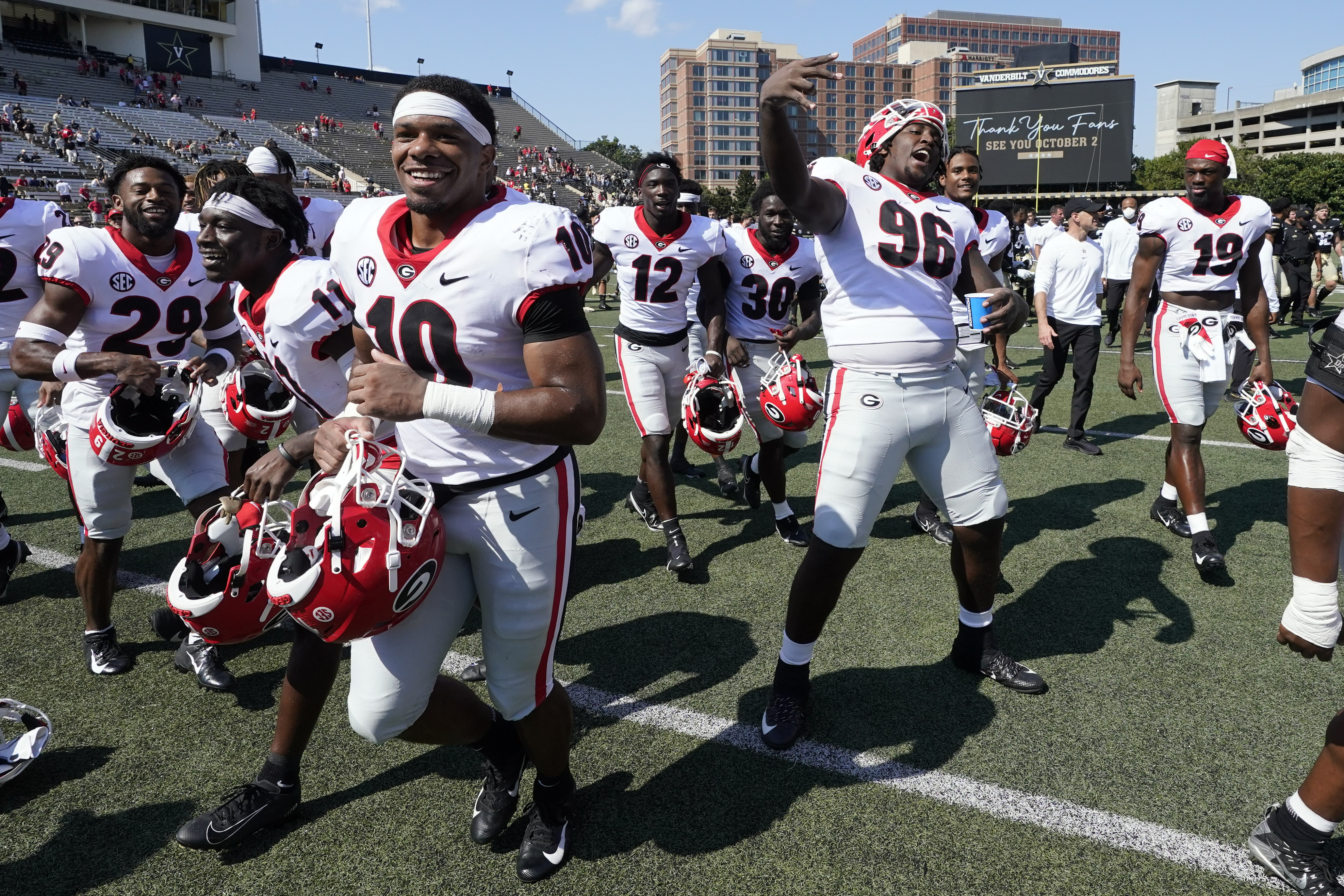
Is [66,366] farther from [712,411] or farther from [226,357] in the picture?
→ [712,411]

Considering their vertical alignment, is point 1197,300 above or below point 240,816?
above

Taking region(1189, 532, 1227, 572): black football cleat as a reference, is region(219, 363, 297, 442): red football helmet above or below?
above

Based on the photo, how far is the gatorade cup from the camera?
3311 mm

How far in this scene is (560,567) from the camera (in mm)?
2377

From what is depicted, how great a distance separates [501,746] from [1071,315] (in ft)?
22.6

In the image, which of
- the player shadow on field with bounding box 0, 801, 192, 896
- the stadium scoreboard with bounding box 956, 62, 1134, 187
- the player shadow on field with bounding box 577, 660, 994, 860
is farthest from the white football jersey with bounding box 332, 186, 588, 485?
the stadium scoreboard with bounding box 956, 62, 1134, 187

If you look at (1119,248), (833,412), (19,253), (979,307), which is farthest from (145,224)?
(1119,248)

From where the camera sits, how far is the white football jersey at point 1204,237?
15.9 ft

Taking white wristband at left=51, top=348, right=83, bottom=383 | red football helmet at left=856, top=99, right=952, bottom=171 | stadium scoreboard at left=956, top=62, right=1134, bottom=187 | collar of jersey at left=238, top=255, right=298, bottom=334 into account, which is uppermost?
stadium scoreboard at left=956, top=62, right=1134, bottom=187

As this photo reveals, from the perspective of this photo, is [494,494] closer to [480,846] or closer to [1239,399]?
[480,846]

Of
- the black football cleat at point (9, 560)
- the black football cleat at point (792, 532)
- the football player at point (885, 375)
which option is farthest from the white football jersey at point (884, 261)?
the black football cleat at point (9, 560)

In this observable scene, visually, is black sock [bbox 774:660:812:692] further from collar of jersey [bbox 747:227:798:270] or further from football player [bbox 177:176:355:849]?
collar of jersey [bbox 747:227:798:270]

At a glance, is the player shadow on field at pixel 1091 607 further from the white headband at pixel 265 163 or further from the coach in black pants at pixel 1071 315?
the white headband at pixel 265 163

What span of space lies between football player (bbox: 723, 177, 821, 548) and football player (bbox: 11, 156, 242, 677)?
9.61 ft
